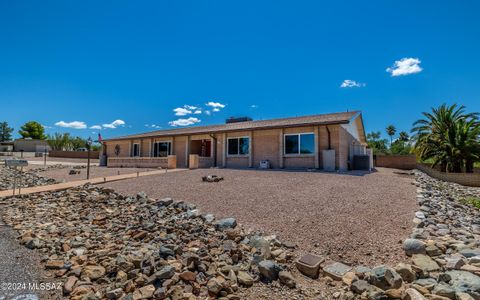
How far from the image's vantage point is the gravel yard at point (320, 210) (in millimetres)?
4180

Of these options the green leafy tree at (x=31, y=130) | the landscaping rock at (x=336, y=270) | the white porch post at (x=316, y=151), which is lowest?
the landscaping rock at (x=336, y=270)

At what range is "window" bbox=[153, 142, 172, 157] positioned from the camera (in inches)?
788

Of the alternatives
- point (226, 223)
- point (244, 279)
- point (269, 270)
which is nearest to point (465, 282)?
point (269, 270)

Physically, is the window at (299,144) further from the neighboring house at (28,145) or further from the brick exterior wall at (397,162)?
the neighboring house at (28,145)

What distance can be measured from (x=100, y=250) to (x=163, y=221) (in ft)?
4.62

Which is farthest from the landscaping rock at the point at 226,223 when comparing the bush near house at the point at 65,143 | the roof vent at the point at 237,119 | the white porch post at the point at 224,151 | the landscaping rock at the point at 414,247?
the bush near house at the point at 65,143

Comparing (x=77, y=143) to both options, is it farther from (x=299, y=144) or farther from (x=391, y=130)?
(x=391, y=130)

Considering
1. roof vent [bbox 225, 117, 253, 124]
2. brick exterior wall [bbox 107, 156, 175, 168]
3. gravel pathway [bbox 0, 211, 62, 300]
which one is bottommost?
gravel pathway [bbox 0, 211, 62, 300]

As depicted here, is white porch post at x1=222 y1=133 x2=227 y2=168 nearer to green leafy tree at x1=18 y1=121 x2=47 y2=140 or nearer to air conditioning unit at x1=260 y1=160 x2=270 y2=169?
air conditioning unit at x1=260 y1=160 x2=270 y2=169

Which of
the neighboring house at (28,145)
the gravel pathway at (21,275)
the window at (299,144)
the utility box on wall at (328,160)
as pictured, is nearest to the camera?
the gravel pathway at (21,275)

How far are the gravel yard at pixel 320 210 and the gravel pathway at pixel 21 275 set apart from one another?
3.37 meters

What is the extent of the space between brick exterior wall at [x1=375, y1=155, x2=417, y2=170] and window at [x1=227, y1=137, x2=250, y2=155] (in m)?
12.7

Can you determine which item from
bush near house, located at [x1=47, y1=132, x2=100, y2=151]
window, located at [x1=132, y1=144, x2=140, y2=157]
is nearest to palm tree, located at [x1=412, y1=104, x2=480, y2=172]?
window, located at [x1=132, y1=144, x2=140, y2=157]

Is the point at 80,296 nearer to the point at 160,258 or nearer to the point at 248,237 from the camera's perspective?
the point at 160,258
